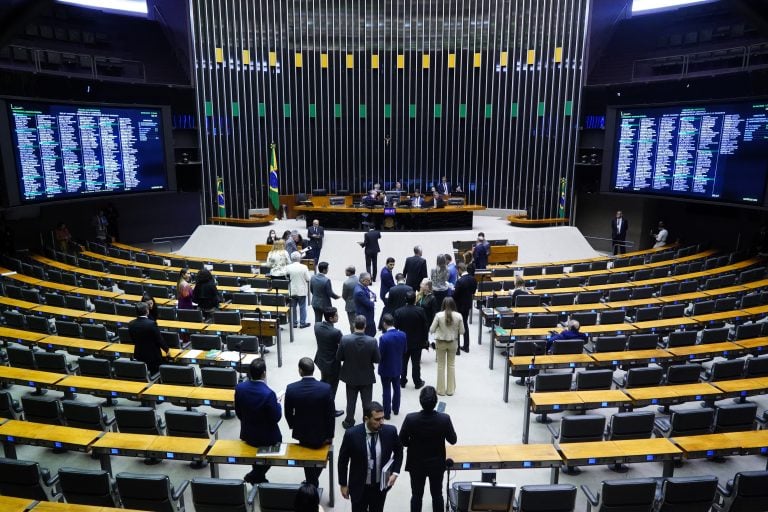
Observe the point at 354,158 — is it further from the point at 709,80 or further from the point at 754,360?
the point at 754,360

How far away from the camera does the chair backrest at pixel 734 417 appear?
5.26 m

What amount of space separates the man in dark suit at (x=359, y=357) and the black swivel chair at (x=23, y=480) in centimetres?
265

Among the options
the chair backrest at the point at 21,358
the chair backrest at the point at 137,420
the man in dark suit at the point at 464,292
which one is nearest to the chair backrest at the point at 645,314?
the man in dark suit at the point at 464,292

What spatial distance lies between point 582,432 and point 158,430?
415cm

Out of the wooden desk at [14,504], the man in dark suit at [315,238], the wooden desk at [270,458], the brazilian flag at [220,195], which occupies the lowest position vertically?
the wooden desk at [14,504]

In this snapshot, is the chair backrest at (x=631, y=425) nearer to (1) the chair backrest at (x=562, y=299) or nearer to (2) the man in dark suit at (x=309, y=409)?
(2) the man in dark suit at (x=309, y=409)

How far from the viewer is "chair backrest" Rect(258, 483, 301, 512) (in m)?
3.72

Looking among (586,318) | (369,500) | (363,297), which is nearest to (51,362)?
(363,297)

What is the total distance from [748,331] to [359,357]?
6.00m

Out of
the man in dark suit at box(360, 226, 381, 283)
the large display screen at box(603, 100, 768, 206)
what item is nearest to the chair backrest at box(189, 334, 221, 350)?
the man in dark suit at box(360, 226, 381, 283)

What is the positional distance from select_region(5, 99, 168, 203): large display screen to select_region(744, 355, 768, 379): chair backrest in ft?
47.4

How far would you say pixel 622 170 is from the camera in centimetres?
1452

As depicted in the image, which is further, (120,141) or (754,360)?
(120,141)

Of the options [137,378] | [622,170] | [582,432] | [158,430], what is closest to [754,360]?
[582,432]
